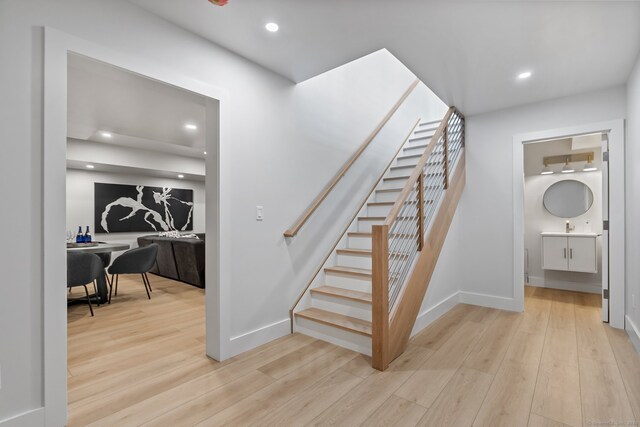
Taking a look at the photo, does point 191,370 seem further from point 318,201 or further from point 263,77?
point 263,77

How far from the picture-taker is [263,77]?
2633 mm

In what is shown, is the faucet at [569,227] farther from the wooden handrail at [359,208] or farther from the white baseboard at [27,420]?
the white baseboard at [27,420]

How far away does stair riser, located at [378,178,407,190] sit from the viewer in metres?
4.03

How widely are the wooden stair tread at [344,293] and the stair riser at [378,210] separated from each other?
114 centimetres

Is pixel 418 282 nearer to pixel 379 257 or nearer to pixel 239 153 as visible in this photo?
pixel 379 257

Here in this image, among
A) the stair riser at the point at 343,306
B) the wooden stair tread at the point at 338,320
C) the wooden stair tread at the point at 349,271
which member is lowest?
the wooden stair tread at the point at 338,320

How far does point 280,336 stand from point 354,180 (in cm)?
193

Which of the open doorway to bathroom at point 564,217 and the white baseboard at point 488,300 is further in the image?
the open doorway to bathroom at point 564,217

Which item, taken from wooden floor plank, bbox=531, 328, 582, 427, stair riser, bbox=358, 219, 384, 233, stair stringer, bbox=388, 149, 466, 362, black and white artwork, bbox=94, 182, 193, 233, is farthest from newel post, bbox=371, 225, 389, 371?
black and white artwork, bbox=94, 182, 193, 233

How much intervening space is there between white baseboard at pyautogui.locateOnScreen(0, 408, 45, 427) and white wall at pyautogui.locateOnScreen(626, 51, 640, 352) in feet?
13.0

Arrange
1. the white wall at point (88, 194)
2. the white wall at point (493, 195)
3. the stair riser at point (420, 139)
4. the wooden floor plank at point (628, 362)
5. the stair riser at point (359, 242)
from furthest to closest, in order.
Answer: the white wall at point (88, 194)
the stair riser at point (420, 139)
the white wall at point (493, 195)
the stair riser at point (359, 242)
the wooden floor plank at point (628, 362)

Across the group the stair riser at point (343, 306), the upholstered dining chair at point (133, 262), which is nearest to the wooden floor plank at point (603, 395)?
the stair riser at point (343, 306)

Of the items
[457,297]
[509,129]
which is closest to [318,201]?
[457,297]

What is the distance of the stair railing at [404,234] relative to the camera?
2137 millimetres
